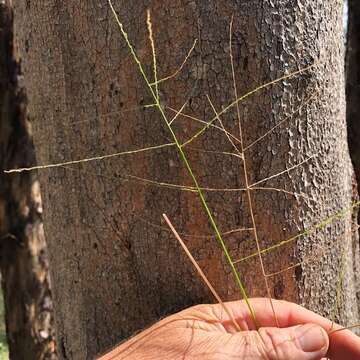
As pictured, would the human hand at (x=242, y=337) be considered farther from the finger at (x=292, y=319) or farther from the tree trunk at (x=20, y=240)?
the tree trunk at (x=20, y=240)

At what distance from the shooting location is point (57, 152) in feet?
4.90

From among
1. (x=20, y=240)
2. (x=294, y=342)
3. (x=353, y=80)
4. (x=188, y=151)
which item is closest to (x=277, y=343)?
(x=294, y=342)

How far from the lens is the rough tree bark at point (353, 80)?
3090 mm

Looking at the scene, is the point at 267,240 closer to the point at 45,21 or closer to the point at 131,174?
the point at 131,174

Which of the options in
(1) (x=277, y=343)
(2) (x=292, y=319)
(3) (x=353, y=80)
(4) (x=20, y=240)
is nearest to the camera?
(1) (x=277, y=343)

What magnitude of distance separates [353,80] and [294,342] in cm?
240

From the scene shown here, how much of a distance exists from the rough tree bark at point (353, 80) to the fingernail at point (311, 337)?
6.01ft

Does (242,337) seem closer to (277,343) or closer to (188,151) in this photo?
(277,343)

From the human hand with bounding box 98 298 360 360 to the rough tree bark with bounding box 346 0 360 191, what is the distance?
176 centimetres

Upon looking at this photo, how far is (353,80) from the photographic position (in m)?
3.30

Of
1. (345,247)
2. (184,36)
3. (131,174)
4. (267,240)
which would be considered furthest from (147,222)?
(345,247)

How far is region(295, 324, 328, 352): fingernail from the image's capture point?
1.23 meters

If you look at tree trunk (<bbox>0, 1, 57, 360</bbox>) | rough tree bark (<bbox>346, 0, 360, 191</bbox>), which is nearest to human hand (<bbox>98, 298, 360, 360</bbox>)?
rough tree bark (<bbox>346, 0, 360, 191</bbox>)

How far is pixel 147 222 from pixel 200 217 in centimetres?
13
